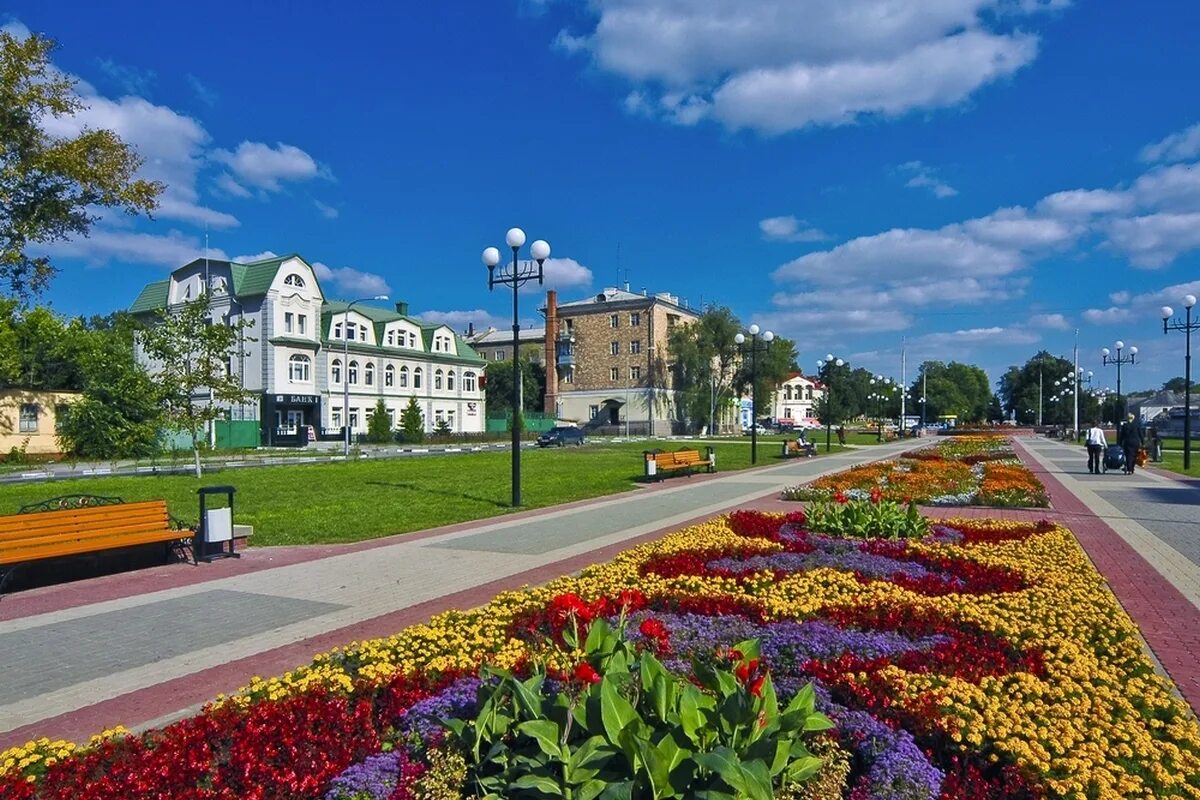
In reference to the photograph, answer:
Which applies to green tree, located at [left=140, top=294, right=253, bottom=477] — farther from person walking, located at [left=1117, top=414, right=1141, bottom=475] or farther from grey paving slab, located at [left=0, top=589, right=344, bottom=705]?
person walking, located at [left=1117, top=414, right=1141, bottom=475]

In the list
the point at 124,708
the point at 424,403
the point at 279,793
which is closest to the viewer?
the point at 279,793

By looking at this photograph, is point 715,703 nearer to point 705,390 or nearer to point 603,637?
point 603,637

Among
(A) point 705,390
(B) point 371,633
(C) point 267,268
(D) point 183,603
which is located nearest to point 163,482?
(D) point 183,603

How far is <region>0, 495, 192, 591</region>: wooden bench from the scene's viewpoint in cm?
715

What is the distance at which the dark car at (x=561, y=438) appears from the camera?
Result: 45.1 metres

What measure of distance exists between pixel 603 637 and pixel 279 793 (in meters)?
1.49

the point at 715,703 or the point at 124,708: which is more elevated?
the point at 715,703

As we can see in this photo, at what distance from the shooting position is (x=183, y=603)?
6980 mm

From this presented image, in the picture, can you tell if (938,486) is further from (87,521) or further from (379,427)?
(379,427)

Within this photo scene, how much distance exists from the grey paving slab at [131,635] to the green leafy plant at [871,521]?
20.9 feet

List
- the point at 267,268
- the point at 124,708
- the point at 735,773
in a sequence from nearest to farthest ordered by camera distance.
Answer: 1. the point at 735,773
2. the point at 124,708
3. the point at 267,268

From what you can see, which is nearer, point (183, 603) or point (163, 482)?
point (183, 603)

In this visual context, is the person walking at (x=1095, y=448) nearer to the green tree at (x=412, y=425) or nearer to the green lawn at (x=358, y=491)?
the green lawn at (x=358, y=491)

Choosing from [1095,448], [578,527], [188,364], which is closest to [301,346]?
[188,364]
